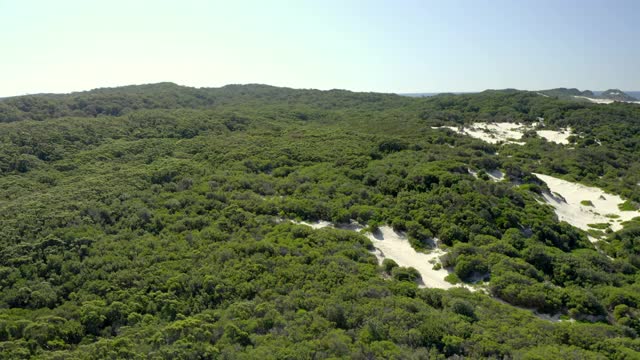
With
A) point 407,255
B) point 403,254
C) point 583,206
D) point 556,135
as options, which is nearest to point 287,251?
point 403,254

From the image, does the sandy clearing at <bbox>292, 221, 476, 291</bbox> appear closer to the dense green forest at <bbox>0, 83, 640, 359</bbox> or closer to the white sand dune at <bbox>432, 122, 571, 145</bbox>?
the dense green forest at <bbox>0, 83, 640, 359</bbox>

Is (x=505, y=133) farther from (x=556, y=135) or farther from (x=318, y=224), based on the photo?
(x=318, y=224)

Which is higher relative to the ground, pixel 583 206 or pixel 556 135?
pixel 556 135

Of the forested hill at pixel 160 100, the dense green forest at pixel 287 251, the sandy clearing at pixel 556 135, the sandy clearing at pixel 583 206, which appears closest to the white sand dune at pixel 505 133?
the sandy clearing at pixel 556 135

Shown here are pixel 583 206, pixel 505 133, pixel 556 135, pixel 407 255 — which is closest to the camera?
pixel 407 255

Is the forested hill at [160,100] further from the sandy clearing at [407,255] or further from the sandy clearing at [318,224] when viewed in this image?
the sandy clearing at [407,255]
